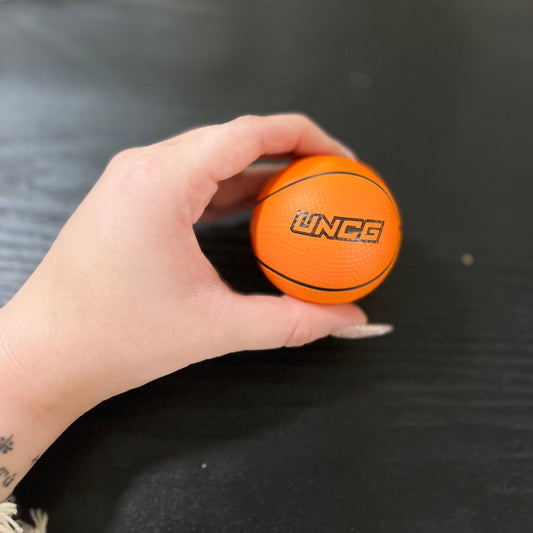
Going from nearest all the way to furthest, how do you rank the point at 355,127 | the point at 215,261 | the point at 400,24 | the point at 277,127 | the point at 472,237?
the point at 277,127
the point at 215,261
the point at 472,237
the point at 355,127
the point at 400,24

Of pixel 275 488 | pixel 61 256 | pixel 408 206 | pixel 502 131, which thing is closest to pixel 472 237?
pixel 408 206

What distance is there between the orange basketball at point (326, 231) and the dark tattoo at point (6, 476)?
84 centimetres

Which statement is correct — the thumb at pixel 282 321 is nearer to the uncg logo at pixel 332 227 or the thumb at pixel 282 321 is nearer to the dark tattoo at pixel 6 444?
the uncg logo at pixel 332 227

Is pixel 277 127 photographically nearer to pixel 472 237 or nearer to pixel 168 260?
pixel 168 260

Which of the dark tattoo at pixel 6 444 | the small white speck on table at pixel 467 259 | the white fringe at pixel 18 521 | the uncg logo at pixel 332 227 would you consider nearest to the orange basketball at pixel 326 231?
the uncg logo at pixel 332 227

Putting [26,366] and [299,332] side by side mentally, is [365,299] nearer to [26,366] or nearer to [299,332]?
[299,332]

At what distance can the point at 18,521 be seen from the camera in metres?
1.15

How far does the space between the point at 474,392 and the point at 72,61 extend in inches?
82.3

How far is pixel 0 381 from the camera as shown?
3.29 feet

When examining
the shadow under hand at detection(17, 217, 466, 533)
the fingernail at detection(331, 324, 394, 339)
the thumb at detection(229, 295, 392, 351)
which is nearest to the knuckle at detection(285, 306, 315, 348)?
the thumb at detection(229, 295, 392, 351)

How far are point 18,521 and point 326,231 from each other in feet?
3.80

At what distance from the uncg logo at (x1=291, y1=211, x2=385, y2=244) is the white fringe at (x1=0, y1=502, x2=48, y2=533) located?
1.01m

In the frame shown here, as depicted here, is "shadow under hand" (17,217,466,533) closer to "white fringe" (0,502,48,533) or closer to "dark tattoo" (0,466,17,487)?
"white fringe" (0,502,48,533)

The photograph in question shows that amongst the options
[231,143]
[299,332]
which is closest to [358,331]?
[299,332]
